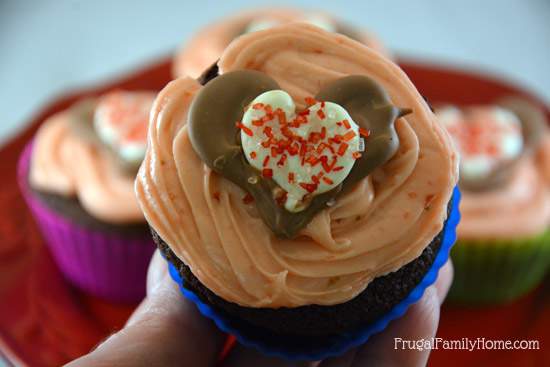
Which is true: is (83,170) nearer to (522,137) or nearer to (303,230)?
(303,230)

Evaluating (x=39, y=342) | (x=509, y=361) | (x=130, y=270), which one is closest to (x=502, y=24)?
(x=509, y=361)

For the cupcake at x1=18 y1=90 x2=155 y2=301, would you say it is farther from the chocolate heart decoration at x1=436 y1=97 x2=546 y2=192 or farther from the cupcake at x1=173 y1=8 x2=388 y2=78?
the chocolate heart decoration at x1=436 y1=97 x2=546 y2=192

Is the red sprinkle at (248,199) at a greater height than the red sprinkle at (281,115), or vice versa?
the red sprinkle at (281,115)

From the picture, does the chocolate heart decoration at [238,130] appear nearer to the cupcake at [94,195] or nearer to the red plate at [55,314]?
the cupcake at [94,195]

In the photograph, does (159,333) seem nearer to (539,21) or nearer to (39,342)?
(39,342)

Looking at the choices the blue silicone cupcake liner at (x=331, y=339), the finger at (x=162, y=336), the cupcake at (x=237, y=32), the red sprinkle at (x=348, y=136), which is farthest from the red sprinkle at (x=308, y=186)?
the cupcake at (x=237, y=32)

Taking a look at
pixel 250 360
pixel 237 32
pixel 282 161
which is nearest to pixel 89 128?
pixel 237 32
